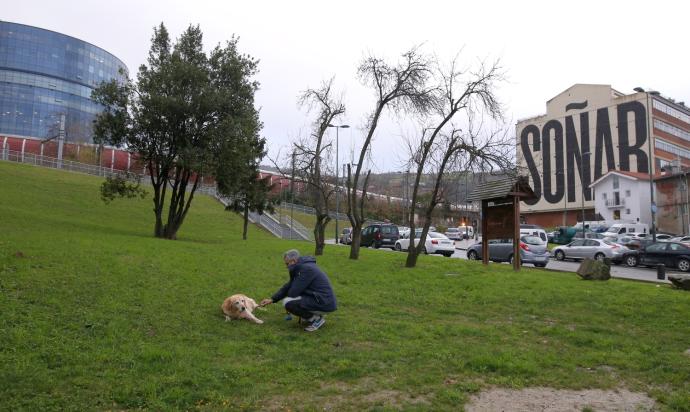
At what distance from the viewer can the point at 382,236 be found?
32750 mm

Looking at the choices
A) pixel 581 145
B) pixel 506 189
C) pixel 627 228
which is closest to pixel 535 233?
pixel 506 189

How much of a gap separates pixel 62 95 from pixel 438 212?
73510 mm

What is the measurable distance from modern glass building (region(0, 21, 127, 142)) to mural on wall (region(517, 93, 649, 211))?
73.1 m

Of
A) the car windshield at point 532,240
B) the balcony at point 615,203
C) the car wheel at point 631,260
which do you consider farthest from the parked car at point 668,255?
the balcony at point 615,203

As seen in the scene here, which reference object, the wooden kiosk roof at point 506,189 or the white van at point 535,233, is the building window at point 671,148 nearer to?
the white van at point 535,233

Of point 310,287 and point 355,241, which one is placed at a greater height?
point 355,241

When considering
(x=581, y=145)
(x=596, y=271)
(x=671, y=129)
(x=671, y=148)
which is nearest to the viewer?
(x=596, y=271)

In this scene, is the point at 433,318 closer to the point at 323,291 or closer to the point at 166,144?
the point at 323,291

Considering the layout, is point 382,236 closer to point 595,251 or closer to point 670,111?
point 595,251

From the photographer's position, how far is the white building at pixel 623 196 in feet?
216

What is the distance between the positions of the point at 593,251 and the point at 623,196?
4635cm

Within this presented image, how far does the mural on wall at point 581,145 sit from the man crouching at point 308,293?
68642 mm

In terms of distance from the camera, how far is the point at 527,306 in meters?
10.3

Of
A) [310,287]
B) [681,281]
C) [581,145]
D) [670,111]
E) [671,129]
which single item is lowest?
[681,281]
